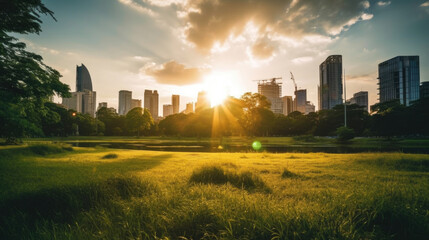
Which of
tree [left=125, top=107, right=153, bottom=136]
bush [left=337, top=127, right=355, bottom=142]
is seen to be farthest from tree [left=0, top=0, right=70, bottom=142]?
tree [left=125, top=107, right=153, bottom=136]

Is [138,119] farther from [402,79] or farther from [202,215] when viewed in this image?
[402,79]

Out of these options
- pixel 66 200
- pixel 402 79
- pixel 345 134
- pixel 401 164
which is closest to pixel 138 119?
pixel 345 134

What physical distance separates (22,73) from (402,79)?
21426cm

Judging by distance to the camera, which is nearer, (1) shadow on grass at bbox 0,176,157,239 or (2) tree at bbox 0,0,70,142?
(1) shadow on grass at bbox 0,176,157,239

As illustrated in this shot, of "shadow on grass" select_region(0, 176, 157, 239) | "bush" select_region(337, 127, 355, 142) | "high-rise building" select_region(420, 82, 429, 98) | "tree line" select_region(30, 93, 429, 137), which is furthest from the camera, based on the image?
"high-rise building" select_region(420, 82, 429, 98)

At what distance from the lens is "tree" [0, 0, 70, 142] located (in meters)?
8.09

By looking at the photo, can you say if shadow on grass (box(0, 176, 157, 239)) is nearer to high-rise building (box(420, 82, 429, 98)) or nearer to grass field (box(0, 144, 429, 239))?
grass field (box(0, 144, 429, 239))

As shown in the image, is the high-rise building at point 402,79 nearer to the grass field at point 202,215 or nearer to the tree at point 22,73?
the grass field at point 202,215

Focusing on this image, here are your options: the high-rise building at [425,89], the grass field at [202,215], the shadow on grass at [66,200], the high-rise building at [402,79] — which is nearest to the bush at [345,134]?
the grass field at [202,215]

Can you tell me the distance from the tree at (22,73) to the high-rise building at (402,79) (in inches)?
7717

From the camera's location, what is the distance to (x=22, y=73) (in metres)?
8.82

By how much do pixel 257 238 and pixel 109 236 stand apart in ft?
8.62

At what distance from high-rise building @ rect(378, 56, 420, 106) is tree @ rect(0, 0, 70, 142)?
196m

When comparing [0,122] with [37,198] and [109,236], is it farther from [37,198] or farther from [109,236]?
[109,236]
